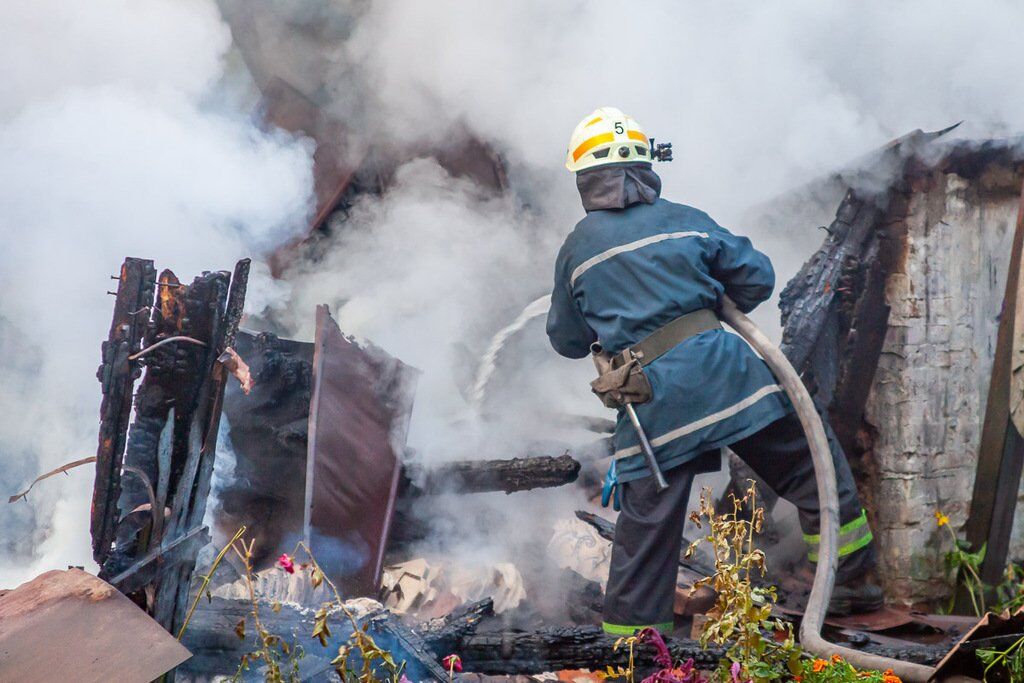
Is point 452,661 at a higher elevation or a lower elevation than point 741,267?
lower

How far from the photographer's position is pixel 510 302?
6480 millimetres

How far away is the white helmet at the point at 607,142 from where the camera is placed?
163 inches

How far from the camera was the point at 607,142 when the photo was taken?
4141 millimetres

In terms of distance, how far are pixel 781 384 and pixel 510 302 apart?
9.00 ft

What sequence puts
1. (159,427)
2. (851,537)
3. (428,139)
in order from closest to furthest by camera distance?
(159,427) → (851,537) → (428,139)

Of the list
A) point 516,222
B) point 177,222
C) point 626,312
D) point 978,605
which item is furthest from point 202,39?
point 978,605

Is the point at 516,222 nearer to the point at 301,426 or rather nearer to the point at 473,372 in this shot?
the point at 473,372

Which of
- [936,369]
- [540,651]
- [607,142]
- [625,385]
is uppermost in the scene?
[607,142]

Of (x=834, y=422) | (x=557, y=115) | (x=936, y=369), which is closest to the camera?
(x=936, y=369)

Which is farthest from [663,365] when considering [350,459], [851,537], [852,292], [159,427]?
[159,427]

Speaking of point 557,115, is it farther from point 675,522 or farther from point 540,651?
point 540,651

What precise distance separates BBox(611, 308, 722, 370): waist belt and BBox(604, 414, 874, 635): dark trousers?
20.2 inches

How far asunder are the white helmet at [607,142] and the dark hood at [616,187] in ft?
0.11

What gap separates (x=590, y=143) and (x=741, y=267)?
91 cm
